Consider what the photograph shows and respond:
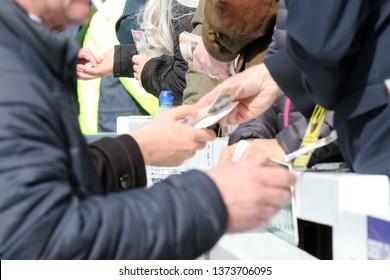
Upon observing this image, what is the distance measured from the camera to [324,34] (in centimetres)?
139

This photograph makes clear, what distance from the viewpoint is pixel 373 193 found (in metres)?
1.46

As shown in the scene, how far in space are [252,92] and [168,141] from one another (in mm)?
341

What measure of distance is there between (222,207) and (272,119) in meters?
1.24

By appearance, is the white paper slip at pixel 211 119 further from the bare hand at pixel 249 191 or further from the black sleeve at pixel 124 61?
the black sleeve at pixel 124 61

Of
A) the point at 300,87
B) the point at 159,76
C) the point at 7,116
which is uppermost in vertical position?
the point at 7,116

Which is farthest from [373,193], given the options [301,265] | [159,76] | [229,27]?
[159,76]

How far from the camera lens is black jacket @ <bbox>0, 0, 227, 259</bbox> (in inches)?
36.2

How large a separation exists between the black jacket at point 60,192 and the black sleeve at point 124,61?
8.82 feet

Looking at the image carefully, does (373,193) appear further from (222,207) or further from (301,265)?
(222,207)

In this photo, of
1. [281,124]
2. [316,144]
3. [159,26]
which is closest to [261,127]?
[281,124]

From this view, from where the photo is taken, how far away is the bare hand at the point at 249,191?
1.03 meters

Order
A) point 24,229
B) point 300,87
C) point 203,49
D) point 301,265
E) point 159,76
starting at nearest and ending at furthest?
1. point 24,229
2. point 301,265
3. point 300,87
4. point 203,49
5. point 159,76

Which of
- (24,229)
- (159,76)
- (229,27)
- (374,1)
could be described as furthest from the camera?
(159,76)

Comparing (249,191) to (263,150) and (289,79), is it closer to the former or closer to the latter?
(289,79)
